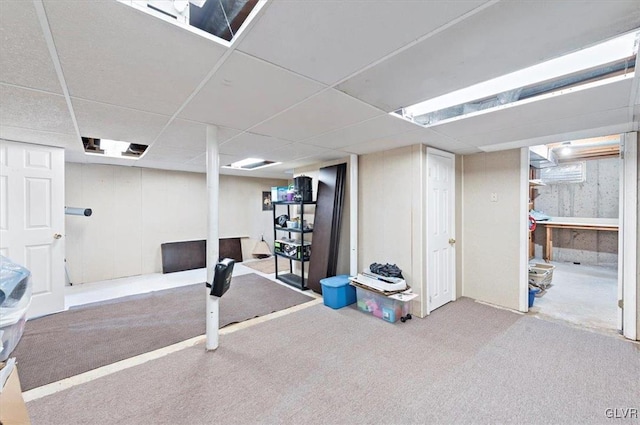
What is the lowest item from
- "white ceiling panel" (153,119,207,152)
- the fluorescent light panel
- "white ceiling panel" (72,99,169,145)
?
"white ceiling panel" (72,99,169,145)

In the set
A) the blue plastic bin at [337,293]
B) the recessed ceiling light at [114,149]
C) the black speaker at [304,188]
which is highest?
the recessed ceiling light at [114,149]

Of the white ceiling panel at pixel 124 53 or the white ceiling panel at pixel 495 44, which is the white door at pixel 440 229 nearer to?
the white ceiling panel at pixel 495 44

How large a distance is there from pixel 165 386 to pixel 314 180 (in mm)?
3530

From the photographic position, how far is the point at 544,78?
1650 millimetres

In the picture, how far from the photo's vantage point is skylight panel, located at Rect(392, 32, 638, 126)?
4.53 feet

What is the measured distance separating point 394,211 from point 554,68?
7.01 ft

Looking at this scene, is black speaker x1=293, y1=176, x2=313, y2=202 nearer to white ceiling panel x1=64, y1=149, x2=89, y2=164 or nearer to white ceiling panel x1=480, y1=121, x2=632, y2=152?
white ceiling panel x1=480, y1=121, x2=632, y2=152

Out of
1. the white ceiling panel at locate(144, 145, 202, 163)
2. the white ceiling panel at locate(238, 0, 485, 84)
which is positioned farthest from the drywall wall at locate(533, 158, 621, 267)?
the white ceiling panel at locate(144, 145, 202, 163)

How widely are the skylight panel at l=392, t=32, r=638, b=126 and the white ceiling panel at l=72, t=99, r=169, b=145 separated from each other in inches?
86.3

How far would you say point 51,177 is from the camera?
128 inches

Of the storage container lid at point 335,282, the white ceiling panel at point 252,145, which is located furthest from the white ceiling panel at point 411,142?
the storage container lid at point 335,282

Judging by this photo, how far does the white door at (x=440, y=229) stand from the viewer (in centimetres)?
330

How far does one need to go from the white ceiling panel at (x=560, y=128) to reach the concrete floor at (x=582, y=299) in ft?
7.01

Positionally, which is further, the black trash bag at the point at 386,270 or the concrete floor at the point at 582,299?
the black trash bag at the point at 386,270
